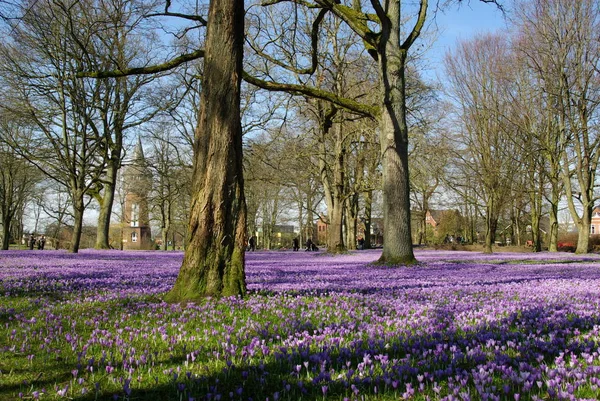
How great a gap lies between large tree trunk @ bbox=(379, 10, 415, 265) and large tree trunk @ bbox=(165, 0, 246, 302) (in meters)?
8.83

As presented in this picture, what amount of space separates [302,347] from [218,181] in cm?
319

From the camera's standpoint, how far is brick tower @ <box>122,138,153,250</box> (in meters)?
33.9

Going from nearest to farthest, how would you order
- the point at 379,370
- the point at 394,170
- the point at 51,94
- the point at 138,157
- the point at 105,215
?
the point at 379,370, the point at 394,170, the point at 51,94, the point at 105,215, the point at 138,157

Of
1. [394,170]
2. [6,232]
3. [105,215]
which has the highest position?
[394,170]

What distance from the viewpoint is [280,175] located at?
32.7 metres

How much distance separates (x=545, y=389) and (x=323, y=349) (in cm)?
158

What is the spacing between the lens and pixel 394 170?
14.4 meters

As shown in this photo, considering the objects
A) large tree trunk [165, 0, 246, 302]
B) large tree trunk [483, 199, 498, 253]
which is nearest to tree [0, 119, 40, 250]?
large tree trunk [165, 0, 246, 302]

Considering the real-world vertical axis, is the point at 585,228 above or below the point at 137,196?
below

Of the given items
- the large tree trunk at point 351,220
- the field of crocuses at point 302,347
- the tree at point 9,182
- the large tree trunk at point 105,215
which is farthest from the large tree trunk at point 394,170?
the large tree trunk at point 351,220

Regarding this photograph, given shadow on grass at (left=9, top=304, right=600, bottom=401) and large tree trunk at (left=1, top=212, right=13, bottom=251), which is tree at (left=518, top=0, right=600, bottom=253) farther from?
large tree trunk at (left=1, top=212, right=13, bottom=251)

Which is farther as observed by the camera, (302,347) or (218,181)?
(218,181)

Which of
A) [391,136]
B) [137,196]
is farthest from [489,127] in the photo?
[137,196]

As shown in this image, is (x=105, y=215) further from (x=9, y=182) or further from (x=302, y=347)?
(x=302, y=347)
